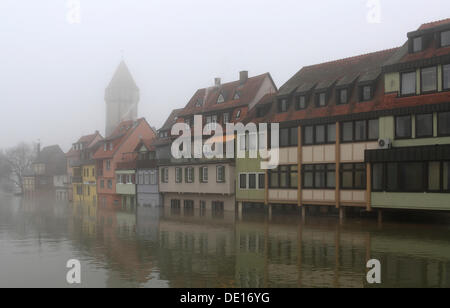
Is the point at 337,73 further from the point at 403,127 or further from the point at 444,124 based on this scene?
the point at 444,124

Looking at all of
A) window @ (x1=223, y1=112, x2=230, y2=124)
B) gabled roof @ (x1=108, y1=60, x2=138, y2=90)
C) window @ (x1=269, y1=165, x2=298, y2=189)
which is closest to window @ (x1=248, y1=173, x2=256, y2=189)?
window @ (x1=269, y1=165, x2=298, y2=189)

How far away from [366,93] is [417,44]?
487 centimetres

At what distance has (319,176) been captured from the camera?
3981 centimetres

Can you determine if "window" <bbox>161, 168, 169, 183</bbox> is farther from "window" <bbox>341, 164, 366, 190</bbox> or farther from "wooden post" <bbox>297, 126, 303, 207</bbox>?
"window" <bbox>341, 164, 366, 190</bbox>

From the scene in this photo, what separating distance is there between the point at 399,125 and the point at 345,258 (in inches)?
670

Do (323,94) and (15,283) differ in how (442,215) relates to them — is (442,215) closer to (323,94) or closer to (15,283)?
(323,94)

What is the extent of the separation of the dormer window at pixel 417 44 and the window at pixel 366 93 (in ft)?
13.6

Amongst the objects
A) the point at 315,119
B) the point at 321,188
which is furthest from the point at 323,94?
the point at 321,188

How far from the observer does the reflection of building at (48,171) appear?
11425 cm

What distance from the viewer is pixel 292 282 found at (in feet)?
52.6

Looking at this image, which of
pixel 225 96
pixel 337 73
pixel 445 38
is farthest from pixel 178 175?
pixel 445 38

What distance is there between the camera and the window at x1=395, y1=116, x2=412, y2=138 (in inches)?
1348

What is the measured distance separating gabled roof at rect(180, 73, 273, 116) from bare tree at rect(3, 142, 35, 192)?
281 feet

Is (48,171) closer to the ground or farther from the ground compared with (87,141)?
closer to the ground
